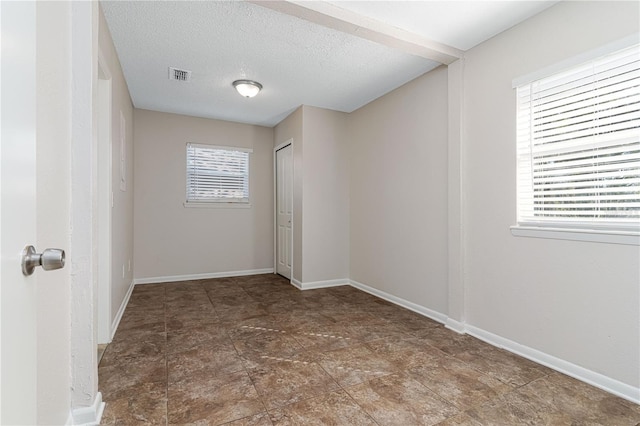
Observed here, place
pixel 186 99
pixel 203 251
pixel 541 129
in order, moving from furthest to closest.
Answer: pixel 203 251
pixel 186 99
pixel 541 129

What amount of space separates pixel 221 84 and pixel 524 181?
3289 millimetres

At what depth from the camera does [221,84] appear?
3.72 meters

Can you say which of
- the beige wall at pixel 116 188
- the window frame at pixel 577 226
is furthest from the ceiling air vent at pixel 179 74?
the window frame at pixel 577 226

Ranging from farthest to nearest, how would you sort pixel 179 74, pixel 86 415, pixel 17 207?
pixel 179 74 < pixel 86 415 < pixel 17 207

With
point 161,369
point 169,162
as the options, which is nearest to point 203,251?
point 169,162

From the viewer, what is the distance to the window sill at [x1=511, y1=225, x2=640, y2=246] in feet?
6.29

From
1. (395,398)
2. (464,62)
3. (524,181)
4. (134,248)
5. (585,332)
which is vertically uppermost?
(464,62)

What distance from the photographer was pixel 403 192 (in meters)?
3.78

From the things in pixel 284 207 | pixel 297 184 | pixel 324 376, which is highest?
pixel 297 184

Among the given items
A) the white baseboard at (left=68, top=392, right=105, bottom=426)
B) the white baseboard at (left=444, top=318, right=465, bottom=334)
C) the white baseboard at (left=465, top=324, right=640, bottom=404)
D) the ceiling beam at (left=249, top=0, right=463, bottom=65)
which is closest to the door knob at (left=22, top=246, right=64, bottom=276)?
the white baseboard at (left=68, top=392, right=105, bottom=426)

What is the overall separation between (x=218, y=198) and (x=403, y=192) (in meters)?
3.07

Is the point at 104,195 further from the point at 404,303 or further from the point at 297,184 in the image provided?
the point at 404,303

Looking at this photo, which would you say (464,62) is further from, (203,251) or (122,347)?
(203,251)

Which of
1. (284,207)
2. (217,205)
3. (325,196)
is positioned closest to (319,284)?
(325,196)
